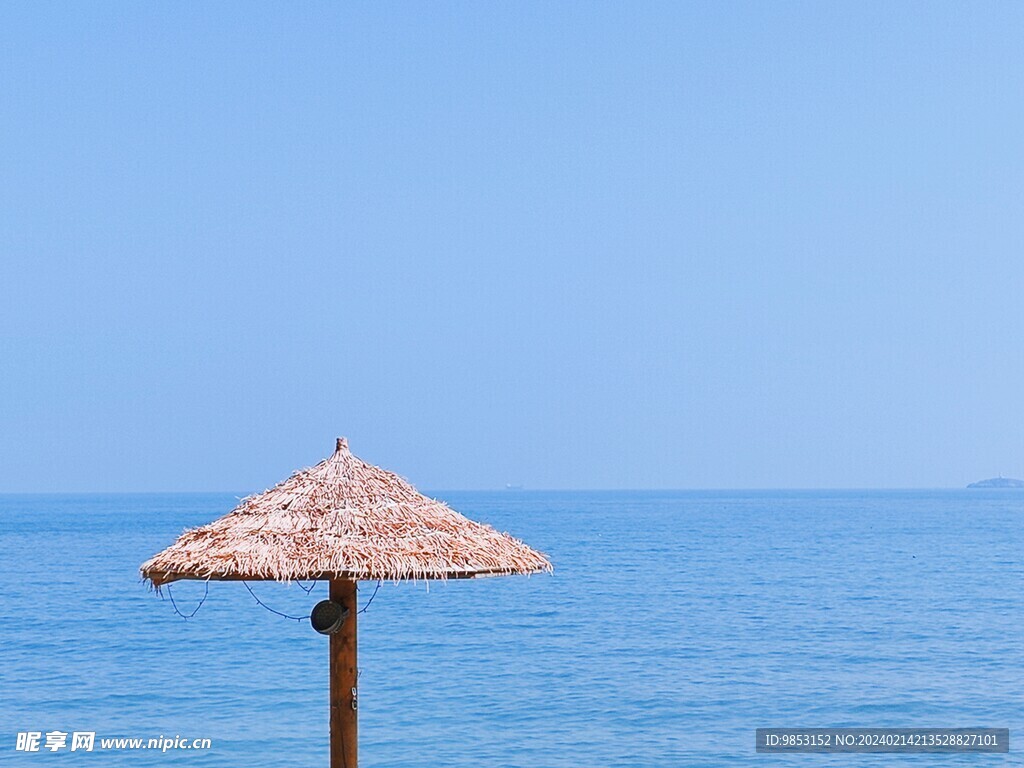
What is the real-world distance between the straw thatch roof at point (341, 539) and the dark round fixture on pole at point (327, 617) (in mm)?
289

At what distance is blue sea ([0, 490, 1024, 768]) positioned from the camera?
13.8 meters

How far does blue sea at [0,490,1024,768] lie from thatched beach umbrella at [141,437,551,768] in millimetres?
7176

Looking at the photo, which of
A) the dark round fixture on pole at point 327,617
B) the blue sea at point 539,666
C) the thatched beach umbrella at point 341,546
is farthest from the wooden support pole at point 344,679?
the blue sea at point 539,666

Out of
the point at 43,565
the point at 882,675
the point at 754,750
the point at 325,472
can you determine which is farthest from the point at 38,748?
the point at 43,565

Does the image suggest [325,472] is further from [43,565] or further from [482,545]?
[43,565]

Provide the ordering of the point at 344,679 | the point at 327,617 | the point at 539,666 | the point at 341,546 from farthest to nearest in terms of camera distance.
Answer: the point at 539,666 < the point at 344,679 < the point at 327,617 < the point at 341,546

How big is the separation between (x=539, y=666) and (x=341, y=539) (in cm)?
1343

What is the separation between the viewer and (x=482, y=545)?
248 inches

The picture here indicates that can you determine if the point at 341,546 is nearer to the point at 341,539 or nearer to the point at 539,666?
the point at 341,539

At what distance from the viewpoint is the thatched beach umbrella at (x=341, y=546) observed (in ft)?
19.3

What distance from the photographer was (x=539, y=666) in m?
18.9

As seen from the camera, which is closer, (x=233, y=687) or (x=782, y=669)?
(x=233, y=687)

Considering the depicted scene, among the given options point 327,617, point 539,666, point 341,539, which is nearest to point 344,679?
point 327,617

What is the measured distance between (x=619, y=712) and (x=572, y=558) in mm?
28267
